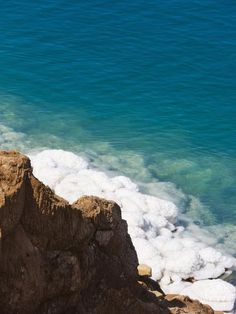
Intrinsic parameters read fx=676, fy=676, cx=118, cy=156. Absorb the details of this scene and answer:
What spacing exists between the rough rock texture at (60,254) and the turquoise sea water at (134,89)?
733 inches

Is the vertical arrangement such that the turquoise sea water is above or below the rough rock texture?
above

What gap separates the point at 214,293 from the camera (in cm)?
2734

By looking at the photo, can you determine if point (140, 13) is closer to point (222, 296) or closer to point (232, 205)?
point (232, 205)

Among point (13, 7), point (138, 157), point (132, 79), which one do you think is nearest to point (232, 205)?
point (138, 157)

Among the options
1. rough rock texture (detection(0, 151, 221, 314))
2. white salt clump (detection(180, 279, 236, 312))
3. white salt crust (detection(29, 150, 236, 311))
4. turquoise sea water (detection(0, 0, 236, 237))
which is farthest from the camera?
turquoise sea water (detection(0, 0, 236, 237))

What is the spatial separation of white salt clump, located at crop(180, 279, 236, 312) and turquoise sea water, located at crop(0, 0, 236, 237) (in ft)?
30.8

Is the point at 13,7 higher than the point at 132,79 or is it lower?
higher

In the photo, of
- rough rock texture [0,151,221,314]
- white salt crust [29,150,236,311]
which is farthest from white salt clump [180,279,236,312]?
Result: rough rock texture [0,151,221,314]

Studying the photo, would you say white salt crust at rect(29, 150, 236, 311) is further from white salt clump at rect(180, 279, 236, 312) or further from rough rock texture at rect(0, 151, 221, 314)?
rough rock texture at rect(0, 151, 221, 314)

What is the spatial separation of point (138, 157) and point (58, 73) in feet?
47.2

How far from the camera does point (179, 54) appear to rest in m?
57.9

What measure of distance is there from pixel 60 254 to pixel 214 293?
1183 centimetres

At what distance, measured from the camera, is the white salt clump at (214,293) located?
26984mm

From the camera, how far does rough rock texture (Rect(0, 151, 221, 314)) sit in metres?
15.7
